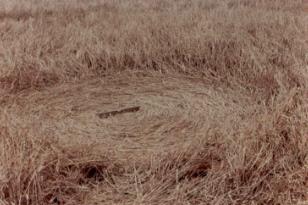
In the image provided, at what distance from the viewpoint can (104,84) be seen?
350cm

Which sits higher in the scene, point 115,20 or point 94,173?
point 115,20

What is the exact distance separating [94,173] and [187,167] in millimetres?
512

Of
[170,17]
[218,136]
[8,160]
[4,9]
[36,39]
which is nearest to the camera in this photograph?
[8,160]

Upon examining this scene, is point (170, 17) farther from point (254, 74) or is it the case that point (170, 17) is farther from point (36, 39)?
point (254, 74)

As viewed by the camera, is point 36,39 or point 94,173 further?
point 36,39

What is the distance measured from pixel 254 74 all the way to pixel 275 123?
128 cm

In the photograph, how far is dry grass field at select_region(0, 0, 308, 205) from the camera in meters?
1.82

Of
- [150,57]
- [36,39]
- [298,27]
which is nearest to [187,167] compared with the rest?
[150,57]

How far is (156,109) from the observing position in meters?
3.04

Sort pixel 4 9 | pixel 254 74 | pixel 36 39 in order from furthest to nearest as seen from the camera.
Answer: pixel 4 9 → pixel 36 39 → pixel 254 74

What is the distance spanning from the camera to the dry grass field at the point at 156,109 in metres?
1.82

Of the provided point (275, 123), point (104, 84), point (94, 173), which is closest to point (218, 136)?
point (275, 123)

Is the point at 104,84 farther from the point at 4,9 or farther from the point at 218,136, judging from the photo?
the point at 4,9

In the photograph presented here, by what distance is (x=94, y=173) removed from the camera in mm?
2051
